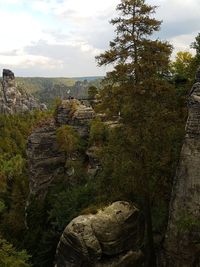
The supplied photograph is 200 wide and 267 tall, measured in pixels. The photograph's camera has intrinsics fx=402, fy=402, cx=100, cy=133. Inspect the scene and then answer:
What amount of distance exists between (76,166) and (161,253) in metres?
21.4

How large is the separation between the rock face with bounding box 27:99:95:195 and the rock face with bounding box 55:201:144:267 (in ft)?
80.7

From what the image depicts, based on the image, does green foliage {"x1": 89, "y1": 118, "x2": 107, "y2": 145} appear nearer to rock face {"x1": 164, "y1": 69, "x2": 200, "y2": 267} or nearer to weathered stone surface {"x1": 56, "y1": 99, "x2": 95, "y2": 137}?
weathered stone surface {"x1": 56, "y1": 99, "x2": 95, "y2": 137}

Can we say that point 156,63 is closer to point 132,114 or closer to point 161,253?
point 132,114

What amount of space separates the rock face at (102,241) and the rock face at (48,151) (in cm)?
2458

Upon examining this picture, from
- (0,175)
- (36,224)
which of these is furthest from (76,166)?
(0,175)

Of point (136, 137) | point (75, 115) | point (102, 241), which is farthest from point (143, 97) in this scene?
point (75, 115)

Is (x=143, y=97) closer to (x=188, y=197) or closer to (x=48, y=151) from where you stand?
(x=188, y=197)

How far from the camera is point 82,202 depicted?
3603 cm

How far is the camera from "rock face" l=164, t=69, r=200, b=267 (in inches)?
945

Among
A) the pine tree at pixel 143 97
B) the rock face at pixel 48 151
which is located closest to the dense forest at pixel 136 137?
the pine tree at pixel 143 97

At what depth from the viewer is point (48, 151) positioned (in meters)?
52.1

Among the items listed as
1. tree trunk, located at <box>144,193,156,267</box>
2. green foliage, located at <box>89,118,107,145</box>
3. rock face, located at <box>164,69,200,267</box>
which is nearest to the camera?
rock face, located at <box>164,69,200,267</box>

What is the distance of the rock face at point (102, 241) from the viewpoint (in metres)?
25.1

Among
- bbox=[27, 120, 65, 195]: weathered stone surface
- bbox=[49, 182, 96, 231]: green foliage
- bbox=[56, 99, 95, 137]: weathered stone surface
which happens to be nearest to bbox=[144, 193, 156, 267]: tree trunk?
bbox=[49, 182, 96, 231]: green foliage
